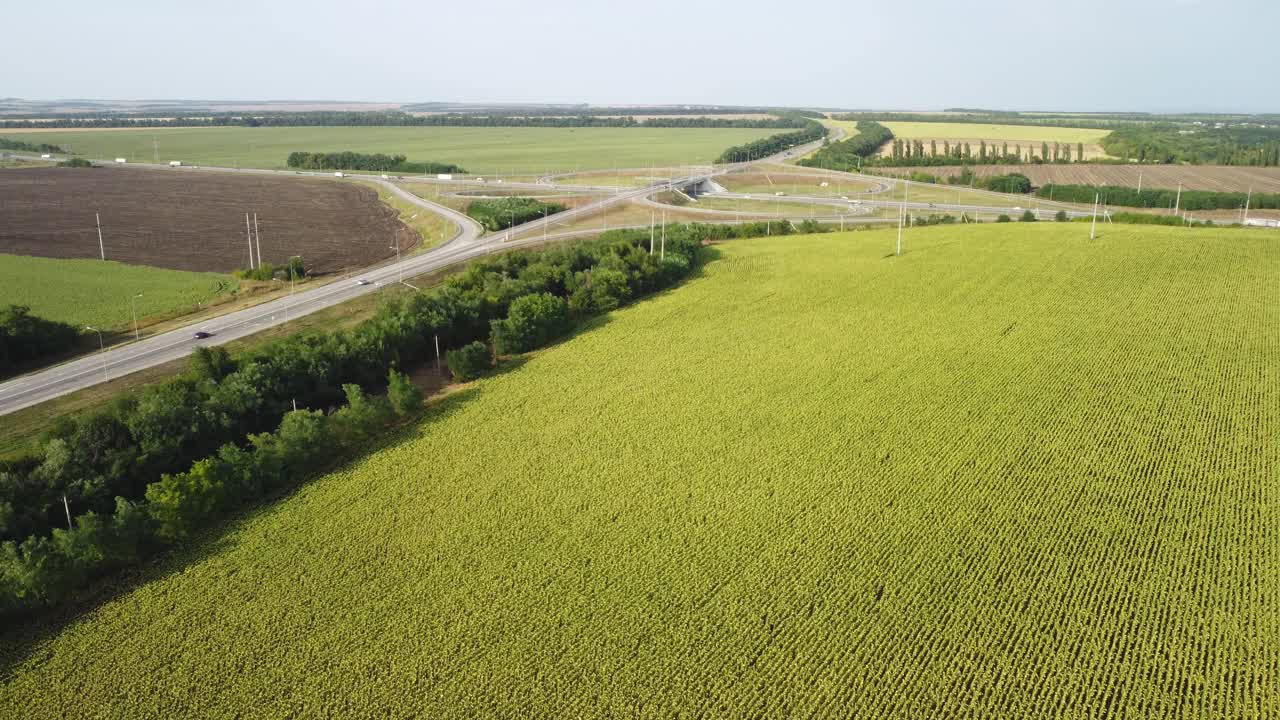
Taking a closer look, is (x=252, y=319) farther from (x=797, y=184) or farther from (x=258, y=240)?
(x=797, y=184)

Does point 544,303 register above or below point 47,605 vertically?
above

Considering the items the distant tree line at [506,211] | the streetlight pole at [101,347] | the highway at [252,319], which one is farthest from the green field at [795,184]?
the streetlight pole at [101,347]

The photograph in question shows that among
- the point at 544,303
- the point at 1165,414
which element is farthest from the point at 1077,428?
the point at 544,303

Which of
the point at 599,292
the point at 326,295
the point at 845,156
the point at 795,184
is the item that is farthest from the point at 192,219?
the point at 845,156

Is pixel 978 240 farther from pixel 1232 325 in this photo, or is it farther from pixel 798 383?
pixel 798 383

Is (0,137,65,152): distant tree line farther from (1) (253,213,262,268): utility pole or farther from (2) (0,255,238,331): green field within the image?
(2) (0,255,238,331): green field

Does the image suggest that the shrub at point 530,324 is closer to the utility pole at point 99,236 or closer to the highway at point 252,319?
the highway at point 252,319
